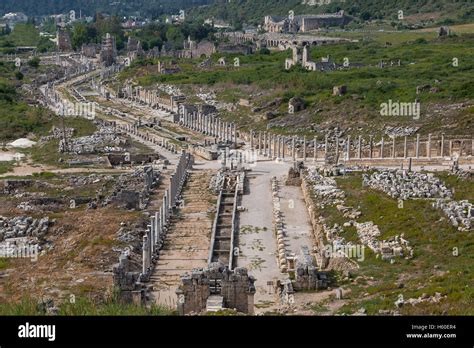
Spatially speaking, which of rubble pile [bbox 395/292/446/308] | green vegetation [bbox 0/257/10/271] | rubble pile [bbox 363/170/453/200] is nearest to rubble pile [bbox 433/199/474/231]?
rubble pile [bbox 363/170/453/200]

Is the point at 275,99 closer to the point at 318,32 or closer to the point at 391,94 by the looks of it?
the point at 391,94

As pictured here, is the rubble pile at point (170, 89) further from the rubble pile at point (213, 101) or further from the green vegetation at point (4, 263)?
the green vegetation at point (4, 263)

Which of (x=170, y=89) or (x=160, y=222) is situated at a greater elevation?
(x=160, y=222)

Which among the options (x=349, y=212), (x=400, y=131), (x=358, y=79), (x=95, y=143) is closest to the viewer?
(x=349, y=212)

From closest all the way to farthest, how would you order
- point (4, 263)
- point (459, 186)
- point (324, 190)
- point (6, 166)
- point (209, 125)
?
1. point (4, 263)
2. point (459, 186)
3. point (324, 190)
4. point (6, 166)
5. point (209, 125)

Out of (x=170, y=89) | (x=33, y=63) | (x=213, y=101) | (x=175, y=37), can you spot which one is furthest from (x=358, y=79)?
(x=175, y=37)

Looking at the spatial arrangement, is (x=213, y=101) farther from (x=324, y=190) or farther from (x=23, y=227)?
(x=23, y=227)
